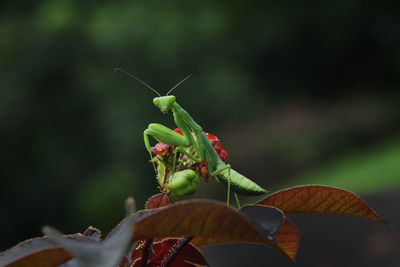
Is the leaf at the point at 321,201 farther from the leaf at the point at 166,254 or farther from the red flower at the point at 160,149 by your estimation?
the red flower at the point at 160,149

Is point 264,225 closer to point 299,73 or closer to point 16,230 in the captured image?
point 16,230

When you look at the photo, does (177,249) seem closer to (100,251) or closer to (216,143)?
(100,251)

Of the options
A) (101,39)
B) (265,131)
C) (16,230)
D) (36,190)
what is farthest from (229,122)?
(16,230)

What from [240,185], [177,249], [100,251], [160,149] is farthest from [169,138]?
[100,251]

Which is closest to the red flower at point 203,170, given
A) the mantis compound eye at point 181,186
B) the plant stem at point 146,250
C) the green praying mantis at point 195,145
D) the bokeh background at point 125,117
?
the green praying mantis at point 195,145

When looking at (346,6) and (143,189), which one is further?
(346,6)
